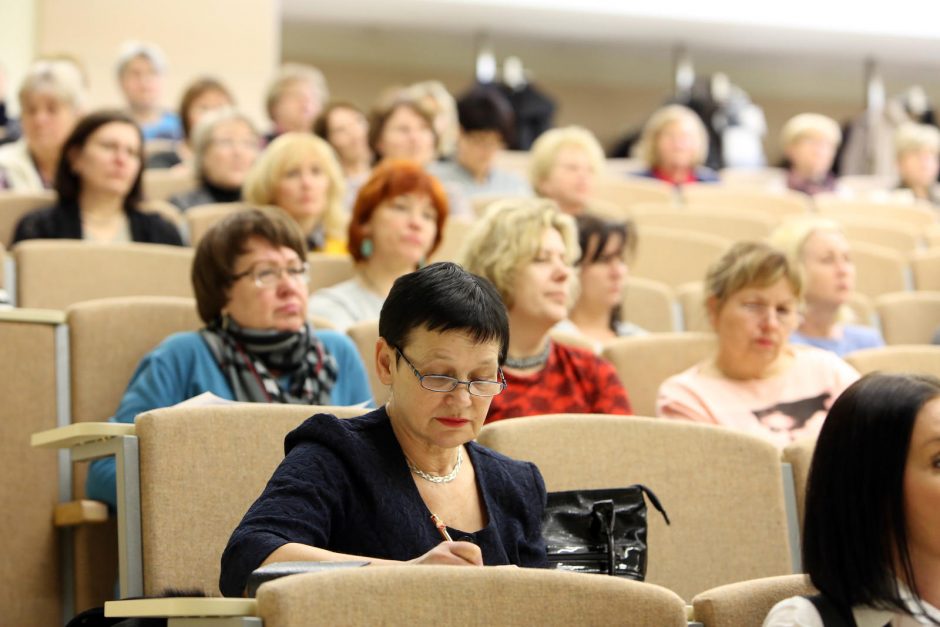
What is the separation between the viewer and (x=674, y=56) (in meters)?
11.7

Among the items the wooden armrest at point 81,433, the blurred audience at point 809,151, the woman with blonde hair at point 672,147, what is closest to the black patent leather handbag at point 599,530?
the wooden armrest at point 81,433

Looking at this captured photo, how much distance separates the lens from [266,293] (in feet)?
9.46

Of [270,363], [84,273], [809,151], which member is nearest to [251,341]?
[270,363]

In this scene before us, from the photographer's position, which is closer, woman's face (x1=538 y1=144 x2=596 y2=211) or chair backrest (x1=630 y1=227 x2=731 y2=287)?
chair backrest (x1=630 y1=227 x2=731 y2=287)

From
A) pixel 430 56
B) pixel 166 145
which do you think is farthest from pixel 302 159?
pixel 430 56

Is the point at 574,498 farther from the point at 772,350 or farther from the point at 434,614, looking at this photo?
the point at 772,350

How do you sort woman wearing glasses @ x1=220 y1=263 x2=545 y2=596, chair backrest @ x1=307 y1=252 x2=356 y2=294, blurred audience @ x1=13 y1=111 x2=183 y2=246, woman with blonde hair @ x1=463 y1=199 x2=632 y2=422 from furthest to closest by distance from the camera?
1. blurred audience @ x1=13 y1=111 x2=183 y2=246
2. chair backrest @ x1=307 y1=252 x2=356 y2=294
3. woman with blonde hair @ x1=463 y1=199 x2=632 y2=422
4. woman wearing glasses @ x1=220 y1=263 x2=545 y2=596

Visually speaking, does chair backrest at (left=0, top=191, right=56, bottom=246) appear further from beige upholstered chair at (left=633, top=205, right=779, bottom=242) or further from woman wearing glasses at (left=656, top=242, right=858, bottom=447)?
beige upholstered chair at (left=633, top=205, right=779, bottom=242)

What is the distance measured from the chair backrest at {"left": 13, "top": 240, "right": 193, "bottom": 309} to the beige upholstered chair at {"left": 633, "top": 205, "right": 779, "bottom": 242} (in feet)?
7.85

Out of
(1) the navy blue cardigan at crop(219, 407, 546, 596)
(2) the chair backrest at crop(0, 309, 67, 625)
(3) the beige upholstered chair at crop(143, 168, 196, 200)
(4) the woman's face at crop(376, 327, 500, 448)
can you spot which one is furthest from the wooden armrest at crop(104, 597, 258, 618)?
(3) the beige upholstered chair at crop(143, 168, 196, 200)

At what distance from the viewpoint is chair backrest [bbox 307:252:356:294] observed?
13.0 feet

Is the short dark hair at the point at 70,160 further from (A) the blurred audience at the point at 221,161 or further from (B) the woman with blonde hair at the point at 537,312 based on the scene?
(B) the woman with blonde hair at the point at 537,312

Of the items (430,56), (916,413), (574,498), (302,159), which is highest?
(430,56)

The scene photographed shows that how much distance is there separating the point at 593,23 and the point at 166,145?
16.0 feet
